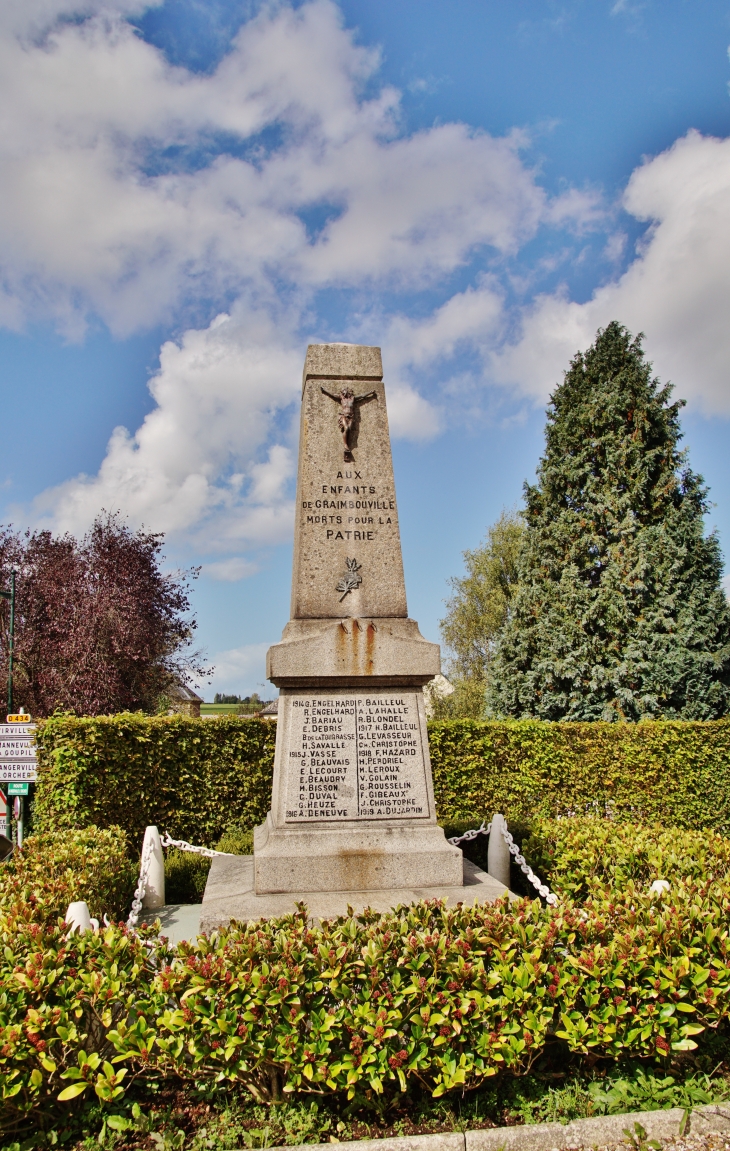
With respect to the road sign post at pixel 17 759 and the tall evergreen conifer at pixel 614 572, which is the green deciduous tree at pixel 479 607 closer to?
the tall evergreen conifer at pixel 614 572

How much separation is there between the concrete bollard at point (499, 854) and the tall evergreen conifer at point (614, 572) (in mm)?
9068

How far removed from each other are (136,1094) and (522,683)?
14.5 metres

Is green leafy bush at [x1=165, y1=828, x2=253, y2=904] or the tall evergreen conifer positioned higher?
the tall evergreen conifer

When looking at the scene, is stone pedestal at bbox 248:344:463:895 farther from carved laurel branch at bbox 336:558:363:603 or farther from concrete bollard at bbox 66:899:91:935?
concrete bollard at bbox 66:899:91:935

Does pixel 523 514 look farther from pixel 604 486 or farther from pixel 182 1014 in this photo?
pixel 182 1014

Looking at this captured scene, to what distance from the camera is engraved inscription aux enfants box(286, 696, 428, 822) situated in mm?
5598

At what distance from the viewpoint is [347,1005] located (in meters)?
3.31

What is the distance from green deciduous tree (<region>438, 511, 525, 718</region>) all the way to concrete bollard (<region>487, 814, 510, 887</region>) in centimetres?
2117

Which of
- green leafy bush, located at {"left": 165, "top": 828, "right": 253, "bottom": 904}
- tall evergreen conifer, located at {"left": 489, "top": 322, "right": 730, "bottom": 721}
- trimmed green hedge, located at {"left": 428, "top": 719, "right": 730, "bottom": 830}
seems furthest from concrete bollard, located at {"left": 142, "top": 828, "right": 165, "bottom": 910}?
tall evergreen conifer, located at {"left": 489, "top": 322, "right": 730, "bottom": 721}

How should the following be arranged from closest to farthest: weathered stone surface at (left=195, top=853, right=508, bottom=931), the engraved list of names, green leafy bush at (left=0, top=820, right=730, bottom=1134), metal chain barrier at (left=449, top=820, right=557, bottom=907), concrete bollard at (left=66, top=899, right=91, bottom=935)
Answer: green leafy bush at (left=0, top=820, right=730, bottom=1134) < concrete bollard at (left=66, top=899, right=91, bottom=935) < weathered stone surface at (left=195, top=853, right=508, bottom=931) < metal chain barrier at (left=449, top=820, right=557, bottom=907) < the engraved list of names

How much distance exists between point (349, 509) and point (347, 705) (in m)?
1.74

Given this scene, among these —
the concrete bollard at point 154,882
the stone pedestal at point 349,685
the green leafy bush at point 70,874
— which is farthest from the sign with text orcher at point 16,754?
the stone pedestal at point 349,685

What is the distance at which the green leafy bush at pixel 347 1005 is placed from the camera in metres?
3.13

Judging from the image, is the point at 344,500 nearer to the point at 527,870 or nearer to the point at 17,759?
the point at 527,870
